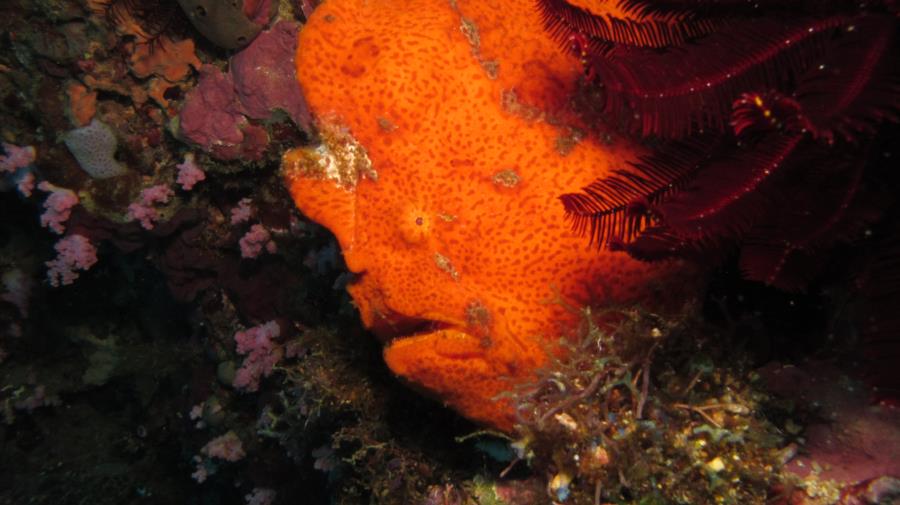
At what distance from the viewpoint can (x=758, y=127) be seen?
1930mm

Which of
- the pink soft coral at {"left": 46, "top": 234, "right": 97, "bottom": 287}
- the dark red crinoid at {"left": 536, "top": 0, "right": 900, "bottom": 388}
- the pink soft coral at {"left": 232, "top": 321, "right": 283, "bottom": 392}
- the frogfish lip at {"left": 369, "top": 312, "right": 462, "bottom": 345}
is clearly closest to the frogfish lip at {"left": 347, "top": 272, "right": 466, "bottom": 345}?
the frogfish lip at {"left": 369, "top": 312, "right": 462, "bottom": 345}

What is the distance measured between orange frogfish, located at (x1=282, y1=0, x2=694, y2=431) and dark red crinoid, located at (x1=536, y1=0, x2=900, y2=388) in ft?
1.50

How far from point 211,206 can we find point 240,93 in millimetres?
1775

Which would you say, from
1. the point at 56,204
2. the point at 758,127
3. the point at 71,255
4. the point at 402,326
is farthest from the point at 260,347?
the point at 758,127

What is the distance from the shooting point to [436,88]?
2.79 m

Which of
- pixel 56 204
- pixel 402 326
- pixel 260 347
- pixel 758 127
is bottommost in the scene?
pixel 260 347

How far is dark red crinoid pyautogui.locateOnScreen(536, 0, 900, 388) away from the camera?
1.79m

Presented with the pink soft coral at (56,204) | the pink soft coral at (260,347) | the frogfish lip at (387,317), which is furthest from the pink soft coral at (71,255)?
the frogfish lip at (387,317)

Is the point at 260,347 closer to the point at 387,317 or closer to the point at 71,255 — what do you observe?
the point at 71,255

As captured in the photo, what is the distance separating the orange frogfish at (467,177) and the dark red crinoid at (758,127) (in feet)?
1.50

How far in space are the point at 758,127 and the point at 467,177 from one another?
141cm

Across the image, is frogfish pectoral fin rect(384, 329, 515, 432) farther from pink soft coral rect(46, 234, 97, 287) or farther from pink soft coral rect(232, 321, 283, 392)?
pink soft coral rect(46, 234, 97, 287)

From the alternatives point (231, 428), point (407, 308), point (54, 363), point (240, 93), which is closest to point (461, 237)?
point (407, 308)

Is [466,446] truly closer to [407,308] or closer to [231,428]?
[407,308]
